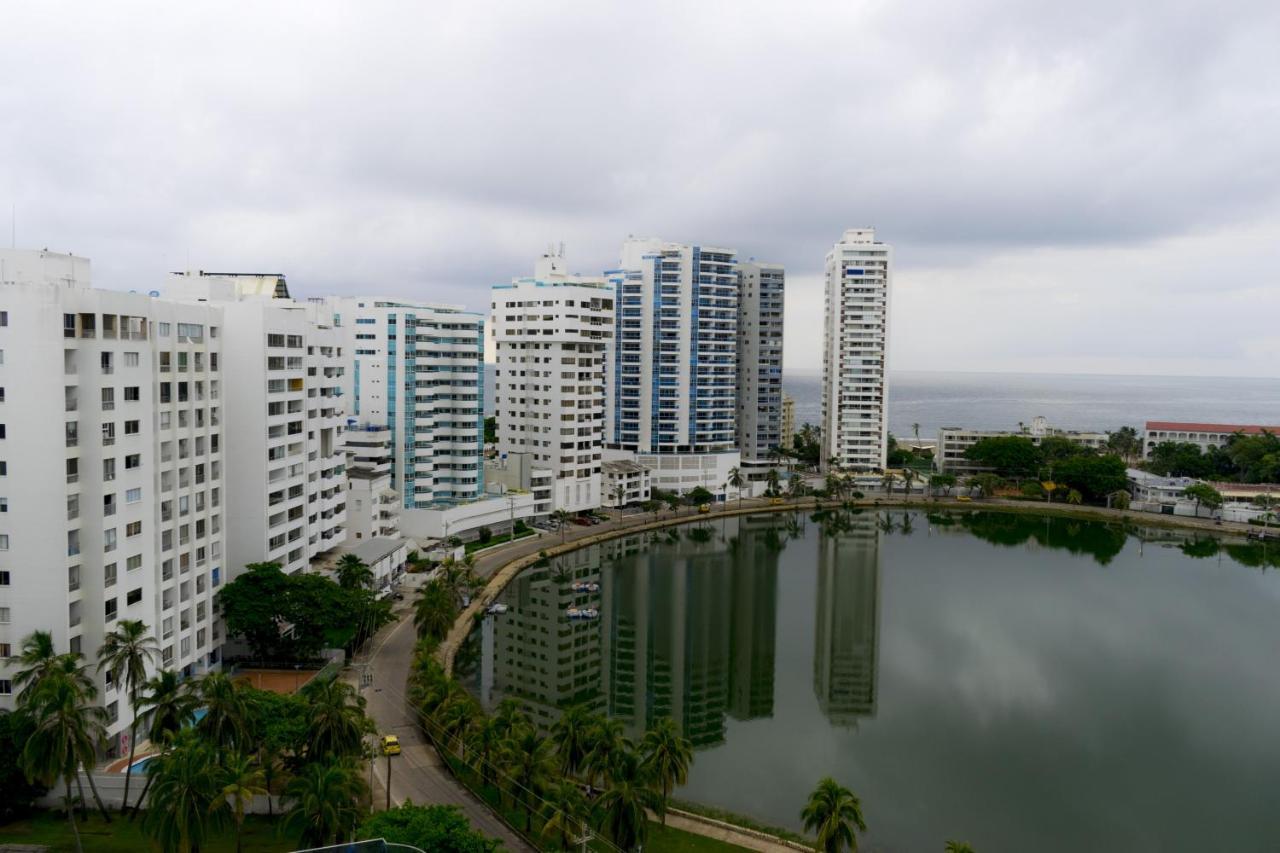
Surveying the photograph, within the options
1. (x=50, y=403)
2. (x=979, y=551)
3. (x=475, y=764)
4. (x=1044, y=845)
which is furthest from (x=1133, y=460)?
(x=50, y=403)

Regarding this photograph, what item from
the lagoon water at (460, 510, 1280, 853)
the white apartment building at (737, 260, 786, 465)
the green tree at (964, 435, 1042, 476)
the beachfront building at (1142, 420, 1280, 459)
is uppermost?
the white apartment building at (737, 260, 786, 465)

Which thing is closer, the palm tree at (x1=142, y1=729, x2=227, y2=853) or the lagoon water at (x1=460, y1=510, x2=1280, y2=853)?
the palm tree at (x1=142, y1=729, x2=227, y2=853)

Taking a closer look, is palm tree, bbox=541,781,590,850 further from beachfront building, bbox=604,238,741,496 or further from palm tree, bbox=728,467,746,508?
palm tree, bbox=728,467,746,508

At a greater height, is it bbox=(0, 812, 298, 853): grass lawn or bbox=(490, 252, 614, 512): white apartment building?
bbox=(490, 252, 614, 512): white apartment building

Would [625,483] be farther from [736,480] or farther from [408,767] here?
[408,767]

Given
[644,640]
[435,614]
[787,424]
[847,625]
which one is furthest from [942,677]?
[787,424]

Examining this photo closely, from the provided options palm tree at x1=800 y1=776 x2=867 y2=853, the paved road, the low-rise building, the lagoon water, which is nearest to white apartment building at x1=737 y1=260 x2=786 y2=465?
the low-rise building
